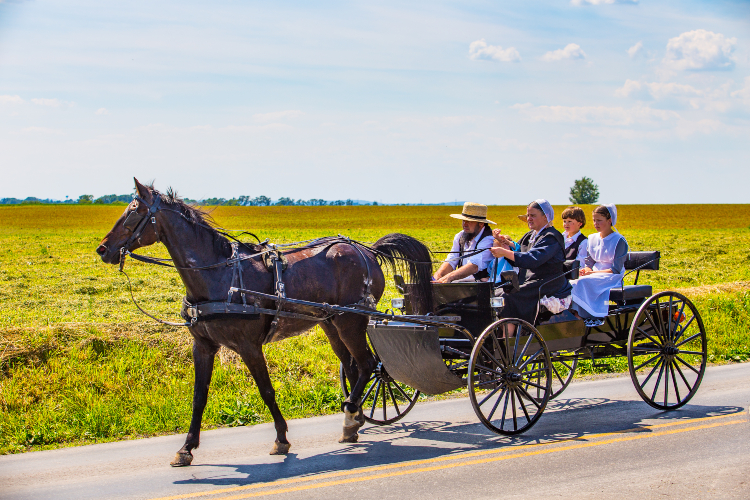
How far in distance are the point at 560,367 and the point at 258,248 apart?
5453mm

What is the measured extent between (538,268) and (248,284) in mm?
3115

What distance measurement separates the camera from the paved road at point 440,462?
17.5 ft

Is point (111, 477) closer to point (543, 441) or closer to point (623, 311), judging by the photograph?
point (543, 441)

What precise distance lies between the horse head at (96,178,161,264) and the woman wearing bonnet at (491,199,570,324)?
3.31 metres

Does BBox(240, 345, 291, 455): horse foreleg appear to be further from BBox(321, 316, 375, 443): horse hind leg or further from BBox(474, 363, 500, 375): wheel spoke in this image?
BBox(474, 363, 500, 375): wheel spoke

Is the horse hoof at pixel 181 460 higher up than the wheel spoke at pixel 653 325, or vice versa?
the wheel spoke at pixel 653 325

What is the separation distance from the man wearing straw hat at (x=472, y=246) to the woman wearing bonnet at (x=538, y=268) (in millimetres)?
288

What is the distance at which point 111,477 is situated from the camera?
5859 millimetres

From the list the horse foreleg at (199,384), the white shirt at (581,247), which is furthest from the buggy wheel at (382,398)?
the white shirt at (581,247)

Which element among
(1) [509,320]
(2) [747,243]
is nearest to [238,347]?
(1) [509,320]

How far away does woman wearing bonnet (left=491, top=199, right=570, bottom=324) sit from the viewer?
731 cm

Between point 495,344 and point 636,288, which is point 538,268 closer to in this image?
point 495,344

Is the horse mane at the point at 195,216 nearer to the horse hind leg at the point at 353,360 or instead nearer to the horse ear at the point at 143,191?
the horse ear at the point at 143,191

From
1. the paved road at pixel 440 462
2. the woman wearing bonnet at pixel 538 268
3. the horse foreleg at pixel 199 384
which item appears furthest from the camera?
the woman wearing bonnet at pixel 538 268
